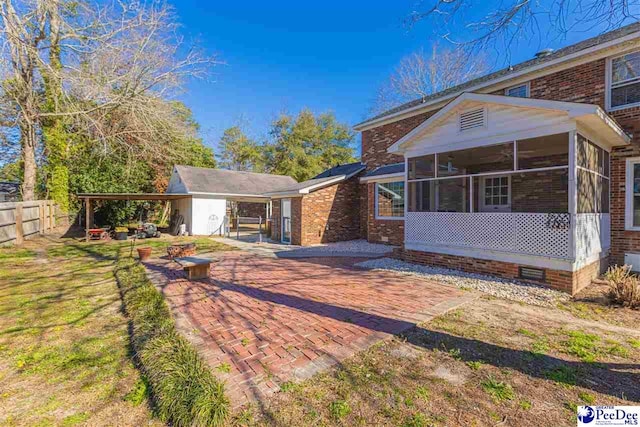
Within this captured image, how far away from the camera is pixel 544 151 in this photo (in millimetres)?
8688

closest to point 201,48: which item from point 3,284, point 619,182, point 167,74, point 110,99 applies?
point 167,74

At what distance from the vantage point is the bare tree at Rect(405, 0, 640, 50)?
3.62m

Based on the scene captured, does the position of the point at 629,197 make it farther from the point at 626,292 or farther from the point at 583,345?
the point at 583,345

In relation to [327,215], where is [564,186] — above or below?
above

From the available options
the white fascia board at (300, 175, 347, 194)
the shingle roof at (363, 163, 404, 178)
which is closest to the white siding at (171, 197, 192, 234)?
the white fascia board at (300, 175, 347, 194)

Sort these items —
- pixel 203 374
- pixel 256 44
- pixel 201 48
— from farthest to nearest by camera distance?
pixel 256 44
pixel 201 48
pixel 203 374

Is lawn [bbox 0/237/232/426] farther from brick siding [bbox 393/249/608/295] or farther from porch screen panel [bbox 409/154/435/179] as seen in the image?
porch screen panel [bbox 409/154/435/179]

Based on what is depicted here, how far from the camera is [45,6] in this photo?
368 inches

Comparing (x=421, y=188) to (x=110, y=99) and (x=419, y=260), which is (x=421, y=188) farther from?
(x=110, y=99)

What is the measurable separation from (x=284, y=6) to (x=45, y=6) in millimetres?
8741

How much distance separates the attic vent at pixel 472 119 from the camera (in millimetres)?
7422

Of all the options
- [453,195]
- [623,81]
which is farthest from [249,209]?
[623,81]

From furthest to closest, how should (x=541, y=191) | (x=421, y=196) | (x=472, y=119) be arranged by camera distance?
1. (x=421, y=196)
2. (x=541, y=191)
3. (x=472, y=119)

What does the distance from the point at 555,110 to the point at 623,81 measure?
400 centimetres
